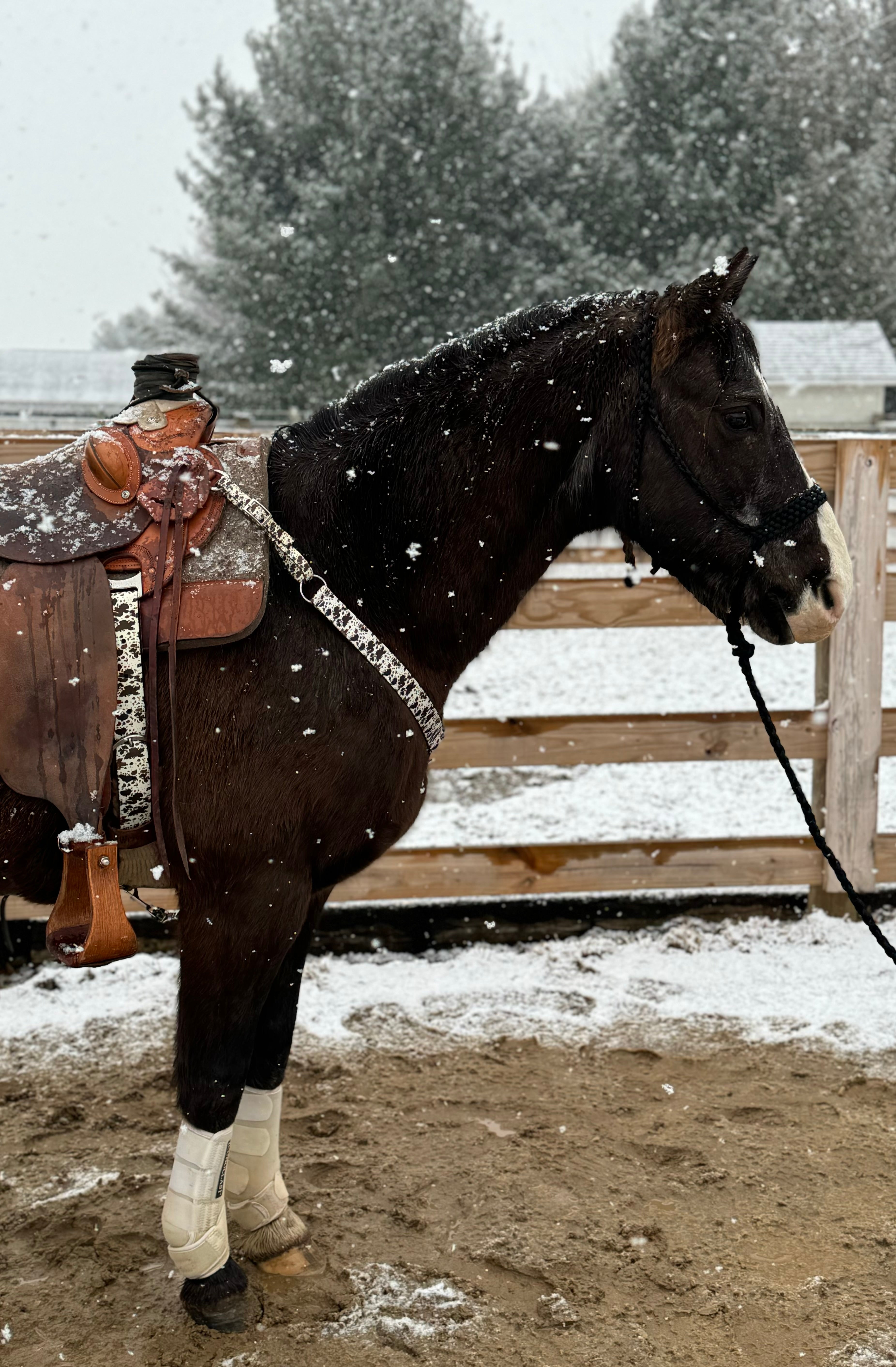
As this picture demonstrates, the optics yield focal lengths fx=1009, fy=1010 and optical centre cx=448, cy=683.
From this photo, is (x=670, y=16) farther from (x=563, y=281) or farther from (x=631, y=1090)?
(x=631, y=1090)

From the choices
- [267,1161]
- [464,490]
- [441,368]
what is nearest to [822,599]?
[464,490]

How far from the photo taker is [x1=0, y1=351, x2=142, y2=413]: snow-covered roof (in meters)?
33.7

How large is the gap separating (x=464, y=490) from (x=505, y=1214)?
5.77ft

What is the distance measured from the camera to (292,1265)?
233cm

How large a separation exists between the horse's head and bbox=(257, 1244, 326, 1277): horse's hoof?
1753 mm

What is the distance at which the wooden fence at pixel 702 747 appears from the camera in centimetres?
392

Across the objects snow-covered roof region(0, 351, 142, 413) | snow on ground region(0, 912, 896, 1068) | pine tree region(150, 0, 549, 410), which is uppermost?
pine tree region(150, 0, 549, 410)

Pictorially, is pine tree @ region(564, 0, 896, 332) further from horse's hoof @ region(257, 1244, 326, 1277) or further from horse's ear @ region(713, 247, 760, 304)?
horse's hoof @ region(257, 1244, 326, 1277)

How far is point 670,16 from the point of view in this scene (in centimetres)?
2925

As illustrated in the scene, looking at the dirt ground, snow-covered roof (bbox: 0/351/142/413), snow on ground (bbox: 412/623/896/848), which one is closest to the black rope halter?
the dirt ground

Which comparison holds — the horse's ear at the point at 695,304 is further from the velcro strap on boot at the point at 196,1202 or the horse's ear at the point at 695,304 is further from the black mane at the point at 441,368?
the velcro strap on boot at the point at 196,1202

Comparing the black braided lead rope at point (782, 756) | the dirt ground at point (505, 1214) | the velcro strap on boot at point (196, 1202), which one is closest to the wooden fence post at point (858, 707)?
the dirt ground at point (505, 1214)

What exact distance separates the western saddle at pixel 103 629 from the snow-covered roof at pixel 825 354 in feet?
89.6

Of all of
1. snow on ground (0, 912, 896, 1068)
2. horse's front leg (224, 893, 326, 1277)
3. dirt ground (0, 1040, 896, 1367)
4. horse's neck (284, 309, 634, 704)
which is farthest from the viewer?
snow on ground (0, 912, 896, 1068)
